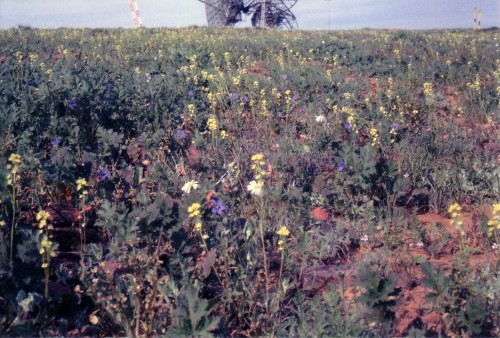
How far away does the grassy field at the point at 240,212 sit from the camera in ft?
8.72

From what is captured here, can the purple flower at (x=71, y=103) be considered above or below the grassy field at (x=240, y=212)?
above

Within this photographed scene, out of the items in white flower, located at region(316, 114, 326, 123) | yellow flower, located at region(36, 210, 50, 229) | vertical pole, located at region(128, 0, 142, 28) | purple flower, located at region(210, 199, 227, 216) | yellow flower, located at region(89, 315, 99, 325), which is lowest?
yellow flower, located at region(89, 315, 99, 325)

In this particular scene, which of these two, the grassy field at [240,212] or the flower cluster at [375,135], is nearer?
the grassy field at [240,212]

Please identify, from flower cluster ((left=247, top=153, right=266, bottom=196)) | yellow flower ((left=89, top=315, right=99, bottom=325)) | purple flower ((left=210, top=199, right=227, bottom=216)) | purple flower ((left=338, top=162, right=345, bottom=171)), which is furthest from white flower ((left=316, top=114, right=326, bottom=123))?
yellow flower ((left=89, top=315, right=99, bottom=325))

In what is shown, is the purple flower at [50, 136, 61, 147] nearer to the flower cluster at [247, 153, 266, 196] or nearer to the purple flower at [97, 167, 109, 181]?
the purple flower at [97, 167, 109, 181]

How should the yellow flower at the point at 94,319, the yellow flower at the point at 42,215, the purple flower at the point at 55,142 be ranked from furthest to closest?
the purple flower at the point at 55,142 → the yellow flower at the point at 94,319 → the yellow flower at the point at 42,215

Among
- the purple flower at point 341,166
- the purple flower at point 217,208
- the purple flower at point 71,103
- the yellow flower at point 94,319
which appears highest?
the purple flower at point 71,103

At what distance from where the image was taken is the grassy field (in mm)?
2658

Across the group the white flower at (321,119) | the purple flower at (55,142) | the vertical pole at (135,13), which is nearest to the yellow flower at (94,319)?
the purple flower at (55,142)

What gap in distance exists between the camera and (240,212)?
4219 mm

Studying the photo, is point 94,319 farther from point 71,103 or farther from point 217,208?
point 71,103

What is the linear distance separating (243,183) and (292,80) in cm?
436

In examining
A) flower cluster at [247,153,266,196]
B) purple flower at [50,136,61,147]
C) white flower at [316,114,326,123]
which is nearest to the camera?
flower cluster at [247,153,266,196]

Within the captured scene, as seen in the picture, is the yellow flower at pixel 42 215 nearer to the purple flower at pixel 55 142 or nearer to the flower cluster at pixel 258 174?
the flower cluster at pixel 258 174
